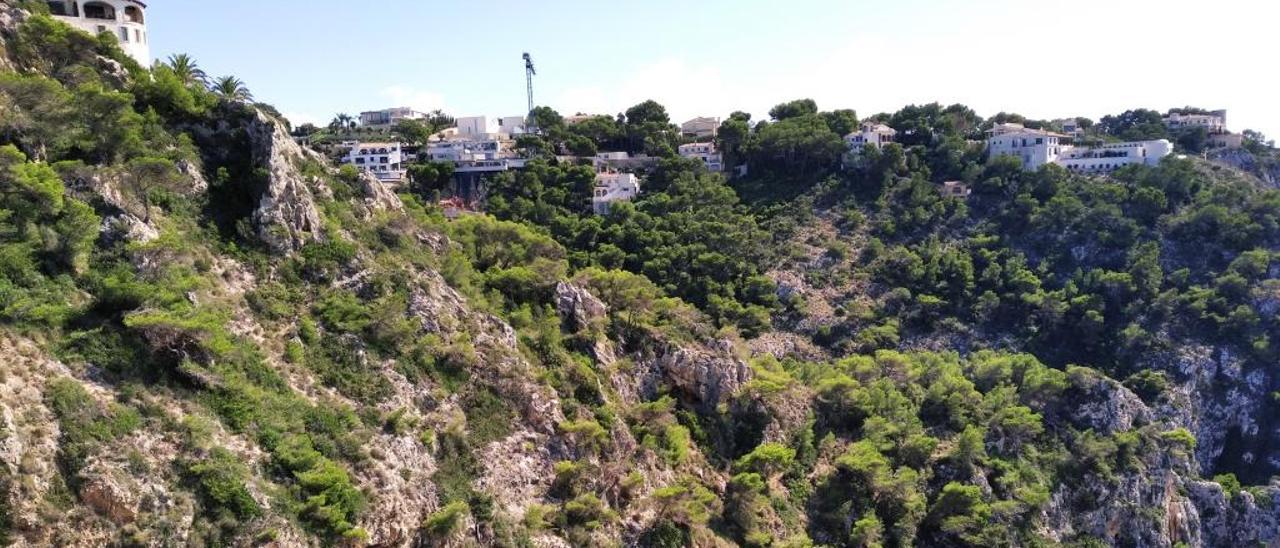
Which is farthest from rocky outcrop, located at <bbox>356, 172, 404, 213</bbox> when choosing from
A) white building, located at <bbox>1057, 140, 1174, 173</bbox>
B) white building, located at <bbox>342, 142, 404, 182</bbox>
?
white building, located at <bbox>1057, 140, 1174, 173</bbox>

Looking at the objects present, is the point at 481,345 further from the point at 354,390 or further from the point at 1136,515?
the point at 1136,515

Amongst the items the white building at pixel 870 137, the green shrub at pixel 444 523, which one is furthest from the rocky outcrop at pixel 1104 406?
the green shrub at pixel 444 523

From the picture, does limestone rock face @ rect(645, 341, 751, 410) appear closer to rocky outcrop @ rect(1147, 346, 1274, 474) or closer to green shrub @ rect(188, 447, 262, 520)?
green shrub @ rect(188, 447, 262, 520)

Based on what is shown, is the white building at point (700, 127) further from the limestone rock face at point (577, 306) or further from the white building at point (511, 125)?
the limestone rock face at point (577, 306)

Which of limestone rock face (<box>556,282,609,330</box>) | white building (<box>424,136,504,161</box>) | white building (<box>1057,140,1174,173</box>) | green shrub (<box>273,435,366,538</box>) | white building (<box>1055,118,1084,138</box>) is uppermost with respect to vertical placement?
white building (<box>1055,118,1084,138</box>)

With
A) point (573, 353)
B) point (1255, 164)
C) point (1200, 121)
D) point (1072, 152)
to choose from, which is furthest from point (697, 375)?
point (1200, 121)

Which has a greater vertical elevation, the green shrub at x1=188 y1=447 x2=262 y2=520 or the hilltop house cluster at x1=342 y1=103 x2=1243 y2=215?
the hilltop house cluster at x1=342 y1=103 x2=1243 y2=215

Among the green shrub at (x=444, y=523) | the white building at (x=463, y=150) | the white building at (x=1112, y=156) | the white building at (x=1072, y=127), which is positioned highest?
the white building at (x=1072, y=127)
